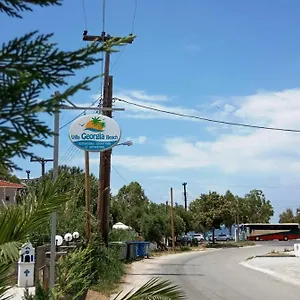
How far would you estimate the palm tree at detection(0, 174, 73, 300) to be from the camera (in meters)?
3.30

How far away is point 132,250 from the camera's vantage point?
3659 cm

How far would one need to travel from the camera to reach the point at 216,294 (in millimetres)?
17344

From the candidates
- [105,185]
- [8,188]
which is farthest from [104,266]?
[8,188]

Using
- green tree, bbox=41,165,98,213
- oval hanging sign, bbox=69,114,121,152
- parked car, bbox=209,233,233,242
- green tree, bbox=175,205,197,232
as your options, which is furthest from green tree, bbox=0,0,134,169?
parked car, bbox=209,233,233,242

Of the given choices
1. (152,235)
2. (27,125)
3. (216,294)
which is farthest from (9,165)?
(152,235)

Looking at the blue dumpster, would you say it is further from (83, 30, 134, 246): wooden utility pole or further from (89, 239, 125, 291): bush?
(89, 239, 125, 291): bush

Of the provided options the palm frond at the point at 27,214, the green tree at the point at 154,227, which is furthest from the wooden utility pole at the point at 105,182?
the green tree at the point at 154,227

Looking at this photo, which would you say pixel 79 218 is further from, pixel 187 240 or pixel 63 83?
pixel 187 240

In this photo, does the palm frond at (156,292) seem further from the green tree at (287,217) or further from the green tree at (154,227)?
the green tree at (287,217)

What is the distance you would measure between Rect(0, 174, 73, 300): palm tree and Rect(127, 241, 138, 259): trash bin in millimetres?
31553

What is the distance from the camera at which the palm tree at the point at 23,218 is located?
10.8ft

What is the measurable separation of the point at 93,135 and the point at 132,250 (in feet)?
72.7

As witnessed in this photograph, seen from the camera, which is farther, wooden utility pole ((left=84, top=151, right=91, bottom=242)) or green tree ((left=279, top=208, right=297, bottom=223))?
green tree ((left=279, top=208, right=297, bottom=223))

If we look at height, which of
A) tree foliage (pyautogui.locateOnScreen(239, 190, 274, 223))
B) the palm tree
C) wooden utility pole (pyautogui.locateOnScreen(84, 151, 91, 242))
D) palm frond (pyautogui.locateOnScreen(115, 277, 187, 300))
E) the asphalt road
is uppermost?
tree foliage (pyautogui.locateOnScreen(239, 190, 274, 223))
